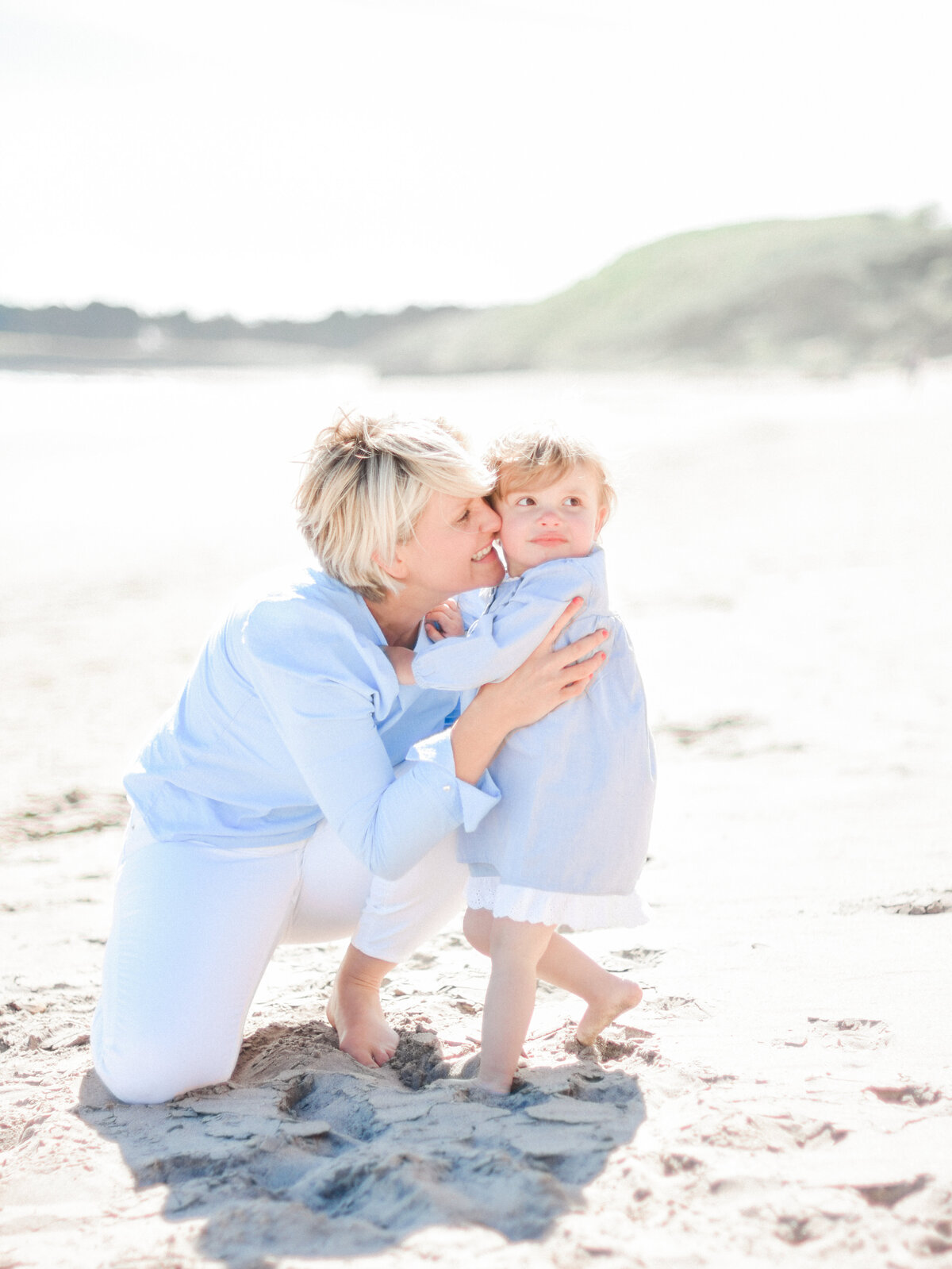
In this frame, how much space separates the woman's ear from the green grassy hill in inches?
1821

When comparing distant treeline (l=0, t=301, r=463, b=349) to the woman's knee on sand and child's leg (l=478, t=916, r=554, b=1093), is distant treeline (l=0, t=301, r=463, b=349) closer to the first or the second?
the woman's knee on sand

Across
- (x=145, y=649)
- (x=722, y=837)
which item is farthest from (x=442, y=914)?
(x=145, y=649)

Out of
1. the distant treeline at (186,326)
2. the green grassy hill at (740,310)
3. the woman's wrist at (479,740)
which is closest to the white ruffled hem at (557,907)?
the woman's wrist at (479,740)

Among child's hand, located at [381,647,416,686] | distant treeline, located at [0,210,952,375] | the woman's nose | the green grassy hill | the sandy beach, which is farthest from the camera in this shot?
distant treeline, located at [0,210,952,375]

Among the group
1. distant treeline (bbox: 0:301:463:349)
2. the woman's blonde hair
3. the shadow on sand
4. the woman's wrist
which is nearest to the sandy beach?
the shadow on sand

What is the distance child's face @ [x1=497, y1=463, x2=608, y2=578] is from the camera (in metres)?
2.53

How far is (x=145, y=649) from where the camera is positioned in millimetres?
7496

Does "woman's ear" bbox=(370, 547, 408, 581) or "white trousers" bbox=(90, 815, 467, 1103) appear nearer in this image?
"white trousers" bbox=(90, 815, 467, 1103)

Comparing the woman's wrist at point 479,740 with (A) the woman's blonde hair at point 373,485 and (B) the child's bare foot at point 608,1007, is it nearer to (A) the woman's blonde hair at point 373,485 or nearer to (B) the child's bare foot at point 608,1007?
(A) the woman's blonde hair at point 373,485

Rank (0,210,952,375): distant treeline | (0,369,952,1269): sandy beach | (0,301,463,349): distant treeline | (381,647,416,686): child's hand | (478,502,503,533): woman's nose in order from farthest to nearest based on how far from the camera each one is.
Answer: (0,301,463,349): distant treeline, (0,210,952,375): distant treeline, (381,647,416,686): child's hand, (478,502,503,533): woman's nose, (0,369,952,1269): sandy beach

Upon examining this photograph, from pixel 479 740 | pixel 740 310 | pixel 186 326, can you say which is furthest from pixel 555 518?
pixel 186 326

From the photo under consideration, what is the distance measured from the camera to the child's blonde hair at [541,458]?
251 cm

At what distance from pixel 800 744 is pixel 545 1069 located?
9.13ft

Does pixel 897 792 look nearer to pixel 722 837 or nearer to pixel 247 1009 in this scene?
pixel 722 837
